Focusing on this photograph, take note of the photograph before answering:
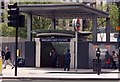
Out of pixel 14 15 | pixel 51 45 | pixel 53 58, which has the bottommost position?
Result: pixel 53 58

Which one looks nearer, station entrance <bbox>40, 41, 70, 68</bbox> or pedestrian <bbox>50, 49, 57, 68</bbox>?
pedestrian <bbox>50, 49, 57, 68</bbox>

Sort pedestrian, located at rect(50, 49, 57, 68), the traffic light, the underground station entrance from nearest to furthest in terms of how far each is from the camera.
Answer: the traffic light < pedestrian, located at rect(50, 49, 57, 68) < the underground station entrance

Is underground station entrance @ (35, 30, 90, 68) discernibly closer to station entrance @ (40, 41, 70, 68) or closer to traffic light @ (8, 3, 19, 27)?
station entrance @ (40, 41, 70, 68)

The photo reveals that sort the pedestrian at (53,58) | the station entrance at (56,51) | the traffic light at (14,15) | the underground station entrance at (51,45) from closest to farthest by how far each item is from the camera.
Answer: the traffic light at (14,15) < the pedestrian at (53,58) < the underground station entrance at (51,45) < the station entrance at (56,51)

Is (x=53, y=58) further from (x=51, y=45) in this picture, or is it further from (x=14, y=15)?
(x=14, y=15)

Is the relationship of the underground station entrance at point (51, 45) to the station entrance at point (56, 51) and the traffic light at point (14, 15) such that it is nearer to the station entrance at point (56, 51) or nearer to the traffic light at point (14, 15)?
the station entrance at point (56, 51)

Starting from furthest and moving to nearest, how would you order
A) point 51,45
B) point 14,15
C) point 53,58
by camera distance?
point 51,45, point 53,58, point 14,15

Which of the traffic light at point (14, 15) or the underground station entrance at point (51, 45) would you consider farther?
the underground station entrance at point (51, 45)

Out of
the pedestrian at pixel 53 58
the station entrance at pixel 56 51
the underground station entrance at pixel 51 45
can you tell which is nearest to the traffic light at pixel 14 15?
the pedestrian at pixel 53 58

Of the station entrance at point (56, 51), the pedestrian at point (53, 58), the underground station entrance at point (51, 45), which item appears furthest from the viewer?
the station entrance at point (56, 51)

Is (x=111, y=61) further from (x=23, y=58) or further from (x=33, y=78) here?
(x=33, y=78)

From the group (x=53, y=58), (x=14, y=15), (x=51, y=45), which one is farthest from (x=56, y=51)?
(x=14, y=15)

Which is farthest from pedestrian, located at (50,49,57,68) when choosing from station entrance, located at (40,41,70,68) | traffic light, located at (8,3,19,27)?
traffic light, located at (8,3,19,27)

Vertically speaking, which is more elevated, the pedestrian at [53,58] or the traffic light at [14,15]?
the traffic light at [14,15]
